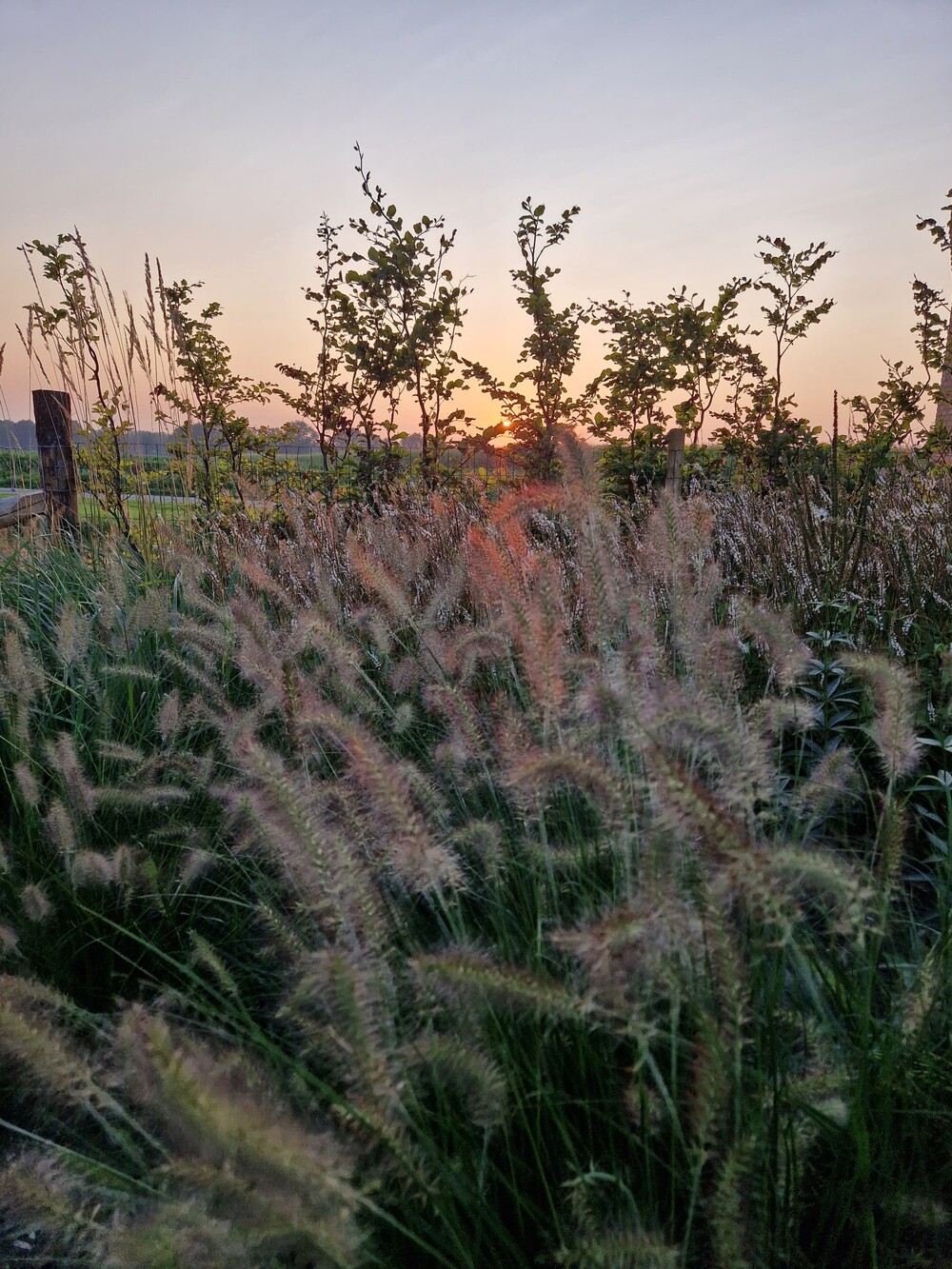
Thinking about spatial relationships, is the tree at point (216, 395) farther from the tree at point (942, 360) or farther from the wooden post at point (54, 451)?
the tree at point (942, 360)

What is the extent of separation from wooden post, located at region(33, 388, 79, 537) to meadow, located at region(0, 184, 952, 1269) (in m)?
4.20

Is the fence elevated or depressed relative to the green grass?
elevated

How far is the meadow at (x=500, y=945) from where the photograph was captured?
947 millimetres

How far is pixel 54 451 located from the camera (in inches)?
269

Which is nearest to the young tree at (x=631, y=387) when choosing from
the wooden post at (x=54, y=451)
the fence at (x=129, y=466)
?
the fence at (x=129, y=466)

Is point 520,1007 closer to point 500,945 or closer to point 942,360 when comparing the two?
point 500,945

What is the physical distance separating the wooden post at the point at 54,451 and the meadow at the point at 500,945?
420cm

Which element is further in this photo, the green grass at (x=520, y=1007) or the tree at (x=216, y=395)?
the tree at (x=216, y=395)

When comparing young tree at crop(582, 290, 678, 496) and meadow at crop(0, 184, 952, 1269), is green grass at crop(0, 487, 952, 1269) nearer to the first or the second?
meadow at crop(0, 184, 952, 1269)

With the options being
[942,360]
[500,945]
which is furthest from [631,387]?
[500,945]

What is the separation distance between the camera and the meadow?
3.11 ft

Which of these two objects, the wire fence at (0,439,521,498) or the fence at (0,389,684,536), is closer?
the fence at (0,389,684,536)

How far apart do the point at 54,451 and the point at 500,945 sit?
6632 millimetres

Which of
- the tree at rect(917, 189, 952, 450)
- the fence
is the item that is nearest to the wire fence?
the fence
